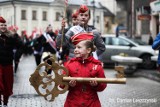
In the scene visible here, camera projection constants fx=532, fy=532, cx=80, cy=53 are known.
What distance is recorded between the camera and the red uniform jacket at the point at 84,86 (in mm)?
5934

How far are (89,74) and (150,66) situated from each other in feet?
59.6

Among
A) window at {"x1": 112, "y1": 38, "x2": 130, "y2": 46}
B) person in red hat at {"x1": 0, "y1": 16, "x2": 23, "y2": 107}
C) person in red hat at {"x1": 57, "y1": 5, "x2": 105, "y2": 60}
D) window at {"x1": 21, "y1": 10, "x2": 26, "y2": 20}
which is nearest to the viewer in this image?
person in red hat at {"x1": 57, "y1": 5, "x2": 105, "y2": 60}

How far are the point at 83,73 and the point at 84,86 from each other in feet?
0.48

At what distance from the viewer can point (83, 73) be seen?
5.98 meters

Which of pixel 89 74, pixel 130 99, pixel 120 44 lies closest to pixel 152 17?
pixel 120 44

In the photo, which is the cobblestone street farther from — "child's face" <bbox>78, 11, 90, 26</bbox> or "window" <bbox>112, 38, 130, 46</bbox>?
"window" <bbox>112, 38, 130, 46</bbox>

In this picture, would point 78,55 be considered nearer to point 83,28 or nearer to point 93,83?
point 93,83

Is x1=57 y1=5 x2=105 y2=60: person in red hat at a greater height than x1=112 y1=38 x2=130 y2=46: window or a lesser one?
greater

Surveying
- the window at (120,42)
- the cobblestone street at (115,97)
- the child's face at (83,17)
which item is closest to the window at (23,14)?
the window at (120,42)

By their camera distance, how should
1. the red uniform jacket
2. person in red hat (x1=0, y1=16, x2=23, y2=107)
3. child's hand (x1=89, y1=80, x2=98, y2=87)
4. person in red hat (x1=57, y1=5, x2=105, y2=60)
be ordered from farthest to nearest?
person in red hat (x1=0, y1=16, x2=23, y2=107)
person in red hat (x1=57, y1=5, x2=105, y2=60)
the red uniform jacket
child's hand (x1=89, y1=80, x2=98, y2=87)

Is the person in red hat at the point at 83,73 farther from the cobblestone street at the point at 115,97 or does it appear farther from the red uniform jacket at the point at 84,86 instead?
the cobblestone street at the point at 115,97

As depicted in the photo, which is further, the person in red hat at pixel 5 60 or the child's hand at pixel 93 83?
the person in red hat at pixel 5 60

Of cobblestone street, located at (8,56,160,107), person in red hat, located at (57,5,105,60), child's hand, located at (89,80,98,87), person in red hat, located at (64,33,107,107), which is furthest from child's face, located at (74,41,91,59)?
cobblestone street, located at (8,56,160,107)

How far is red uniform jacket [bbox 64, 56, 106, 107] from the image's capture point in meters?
5.93
